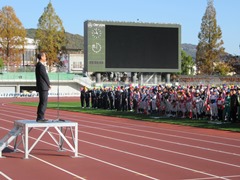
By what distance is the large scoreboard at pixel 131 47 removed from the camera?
201 feet

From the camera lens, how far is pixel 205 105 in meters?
24.6

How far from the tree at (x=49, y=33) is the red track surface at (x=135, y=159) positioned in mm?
66170

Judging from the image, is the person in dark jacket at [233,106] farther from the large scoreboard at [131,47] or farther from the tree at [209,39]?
the tree at [209,39]

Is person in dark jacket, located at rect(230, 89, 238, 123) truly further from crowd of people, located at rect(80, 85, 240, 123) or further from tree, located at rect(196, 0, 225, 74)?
tree, located at rect(196, 0, 225, 74)

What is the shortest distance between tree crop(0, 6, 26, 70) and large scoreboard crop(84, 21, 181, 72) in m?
20.8

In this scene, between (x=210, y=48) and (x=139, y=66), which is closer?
(x=139, y=66)

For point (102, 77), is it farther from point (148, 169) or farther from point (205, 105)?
point (148, 169)

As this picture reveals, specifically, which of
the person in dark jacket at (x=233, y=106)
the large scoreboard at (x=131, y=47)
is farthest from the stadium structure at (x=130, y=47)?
the person in dark jacket at (x=233, y=106)

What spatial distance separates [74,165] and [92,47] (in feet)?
166

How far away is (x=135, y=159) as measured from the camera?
472 inches

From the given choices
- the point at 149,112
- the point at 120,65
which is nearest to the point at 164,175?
the point at 149,112

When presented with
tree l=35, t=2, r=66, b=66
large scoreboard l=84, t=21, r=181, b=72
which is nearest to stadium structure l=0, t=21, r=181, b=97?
large scoreboard l=84, t=21, r=181, b=72

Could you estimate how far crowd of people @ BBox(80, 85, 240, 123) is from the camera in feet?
76.6

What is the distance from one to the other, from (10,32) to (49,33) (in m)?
7.08
